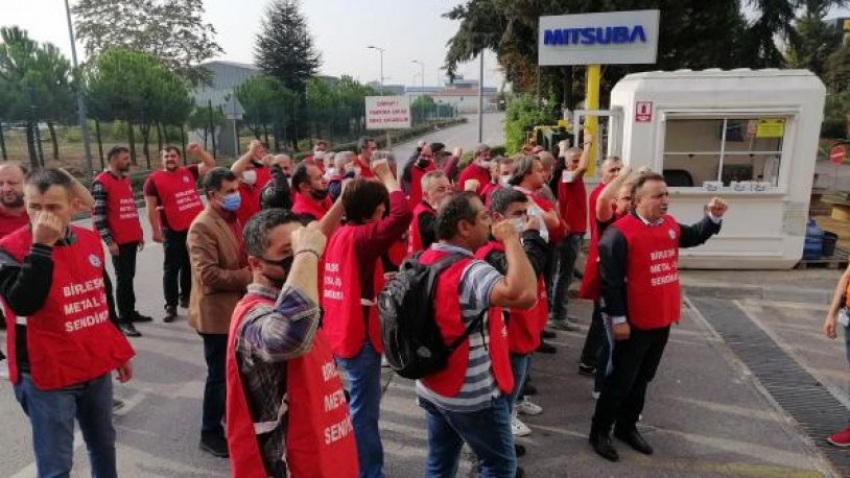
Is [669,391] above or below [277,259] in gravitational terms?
below

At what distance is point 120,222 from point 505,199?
448 centimetres

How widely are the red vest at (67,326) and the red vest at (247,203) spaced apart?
3574 millimetres

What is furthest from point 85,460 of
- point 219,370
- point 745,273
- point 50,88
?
point 50,88

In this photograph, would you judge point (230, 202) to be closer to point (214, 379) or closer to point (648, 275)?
point (214, 379)

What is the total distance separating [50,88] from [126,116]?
3620 millimetres

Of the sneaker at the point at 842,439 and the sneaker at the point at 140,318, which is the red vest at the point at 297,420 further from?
the sneaker at the point at 140,318

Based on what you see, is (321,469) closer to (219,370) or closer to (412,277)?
(412,277)

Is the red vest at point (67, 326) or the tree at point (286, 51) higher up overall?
the tree at point (286, 51)

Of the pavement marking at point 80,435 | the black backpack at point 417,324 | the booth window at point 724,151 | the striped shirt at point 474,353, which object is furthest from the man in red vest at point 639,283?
the booth window at point 724,151

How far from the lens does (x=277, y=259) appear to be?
211cm

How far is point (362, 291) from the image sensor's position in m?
3.30

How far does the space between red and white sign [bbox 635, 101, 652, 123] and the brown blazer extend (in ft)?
20.4

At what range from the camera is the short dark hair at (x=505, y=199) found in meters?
3.19

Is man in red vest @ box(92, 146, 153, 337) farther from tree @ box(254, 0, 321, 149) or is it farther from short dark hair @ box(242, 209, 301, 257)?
tree @ box(254, 0, 321, 149)
